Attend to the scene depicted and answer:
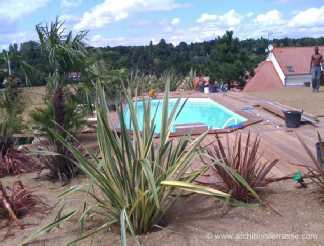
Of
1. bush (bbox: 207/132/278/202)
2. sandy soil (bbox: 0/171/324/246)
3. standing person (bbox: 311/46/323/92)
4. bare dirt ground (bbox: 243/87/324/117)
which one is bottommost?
sandy soil (bbox: 0/171/324/246)

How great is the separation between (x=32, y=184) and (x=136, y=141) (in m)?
2.10

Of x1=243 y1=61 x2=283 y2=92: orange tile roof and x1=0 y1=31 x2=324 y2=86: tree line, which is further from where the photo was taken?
x1=243 y1=61 x2=283 y2=92: orange tile roof

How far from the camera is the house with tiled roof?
2402cm

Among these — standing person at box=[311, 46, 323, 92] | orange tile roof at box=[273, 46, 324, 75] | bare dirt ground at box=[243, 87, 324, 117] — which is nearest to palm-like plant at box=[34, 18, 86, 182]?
bare dirt ground at box=[243, 87, 324, 117]

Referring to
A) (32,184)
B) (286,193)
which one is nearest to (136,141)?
(286,193)

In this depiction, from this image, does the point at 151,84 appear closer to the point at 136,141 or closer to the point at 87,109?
the point at 87,109

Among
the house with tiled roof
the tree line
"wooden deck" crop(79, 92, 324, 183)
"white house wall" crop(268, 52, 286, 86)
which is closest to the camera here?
"wooden deck" crop(79, 92, 324, 183)

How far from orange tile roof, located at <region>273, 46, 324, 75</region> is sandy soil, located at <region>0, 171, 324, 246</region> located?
21828mm

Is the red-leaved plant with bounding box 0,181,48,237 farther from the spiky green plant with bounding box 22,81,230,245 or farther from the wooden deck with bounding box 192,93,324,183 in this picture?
the wooden deck with bounding box 192,93,324,183

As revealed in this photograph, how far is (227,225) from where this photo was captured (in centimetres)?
322

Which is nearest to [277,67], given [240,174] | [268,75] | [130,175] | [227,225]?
[268,75]

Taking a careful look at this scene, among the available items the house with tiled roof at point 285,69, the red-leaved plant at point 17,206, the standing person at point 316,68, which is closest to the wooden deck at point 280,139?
the red-leaved plant at point 17,206

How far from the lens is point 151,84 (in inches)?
581

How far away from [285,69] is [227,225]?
22613 millimetres
